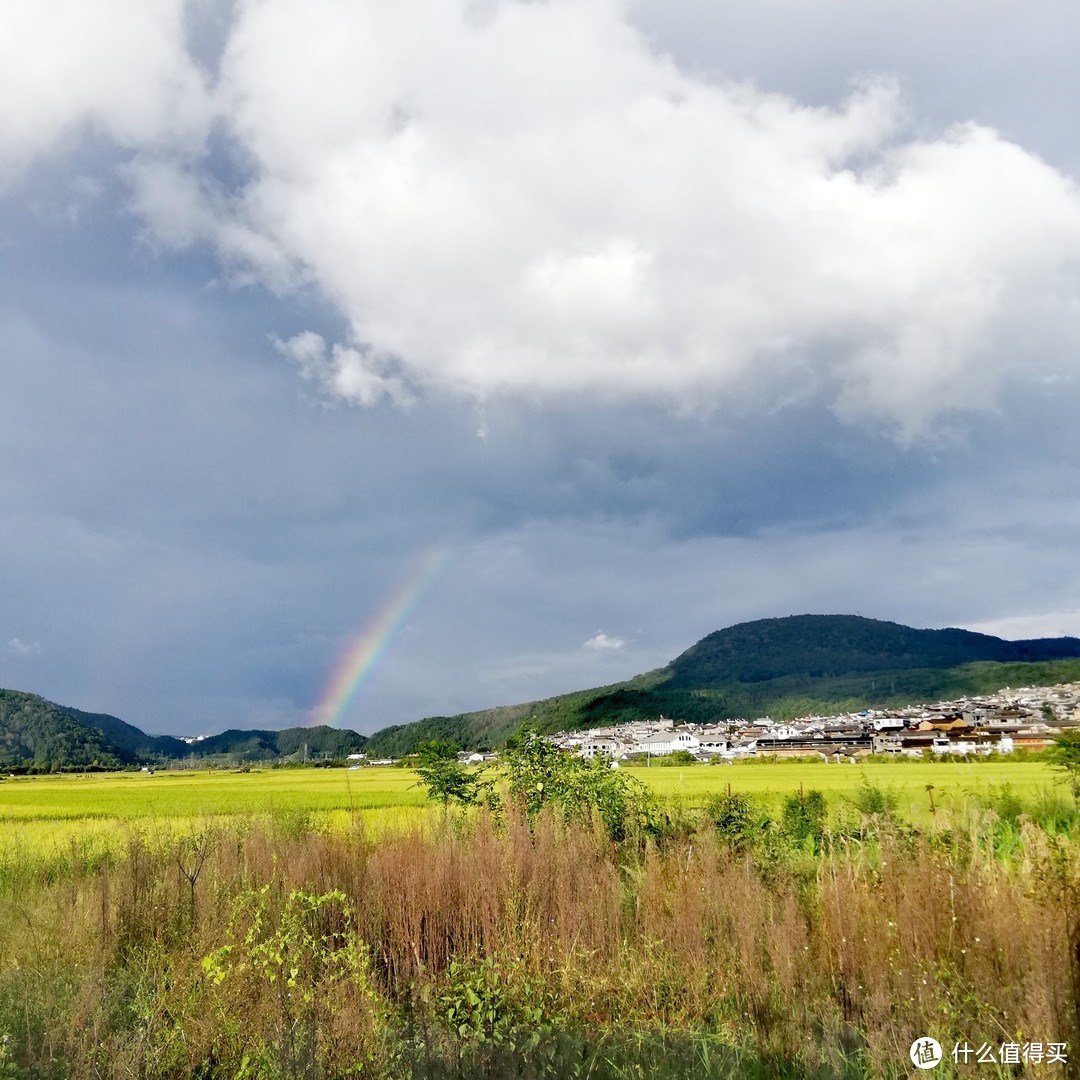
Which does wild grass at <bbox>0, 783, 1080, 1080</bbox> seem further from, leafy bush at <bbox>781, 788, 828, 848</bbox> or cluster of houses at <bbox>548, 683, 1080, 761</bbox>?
cluster of houses at <bbox>548, 683, 1080, 761</bbox>

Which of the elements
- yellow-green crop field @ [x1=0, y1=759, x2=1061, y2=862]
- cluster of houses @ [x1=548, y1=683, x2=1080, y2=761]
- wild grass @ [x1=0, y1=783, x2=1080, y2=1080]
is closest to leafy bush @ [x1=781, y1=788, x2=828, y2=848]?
yellow-green crop field @ [x1=0, y1=759, x2=1061, y2=862]

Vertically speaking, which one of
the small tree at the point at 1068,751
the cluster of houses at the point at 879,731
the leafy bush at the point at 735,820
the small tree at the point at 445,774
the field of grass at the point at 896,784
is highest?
the small tree at the point at 445,774

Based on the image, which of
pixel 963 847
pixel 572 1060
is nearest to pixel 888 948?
pixel 963 847

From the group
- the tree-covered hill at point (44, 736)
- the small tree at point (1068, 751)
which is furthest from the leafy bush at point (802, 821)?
the tree-covered hill at point (44, 736)

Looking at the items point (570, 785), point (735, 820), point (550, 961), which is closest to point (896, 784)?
point (735, 820)

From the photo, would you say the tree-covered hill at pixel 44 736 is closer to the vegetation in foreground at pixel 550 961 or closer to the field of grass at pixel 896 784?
the field of grass at pixel 896 784

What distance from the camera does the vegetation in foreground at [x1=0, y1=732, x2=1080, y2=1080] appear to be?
4602mm

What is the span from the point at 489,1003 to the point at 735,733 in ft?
432

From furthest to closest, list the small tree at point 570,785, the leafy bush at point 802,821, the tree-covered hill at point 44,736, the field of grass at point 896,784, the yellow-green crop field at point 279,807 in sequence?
1. the tree-covered hill at point 44,736
2. the field of grass at point 896,784
3. the yellow-green crop field at point 279,807
4. the leafy bush at point 802,821
5. the small tree at point 570,785

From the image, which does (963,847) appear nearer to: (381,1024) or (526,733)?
(381,1024)

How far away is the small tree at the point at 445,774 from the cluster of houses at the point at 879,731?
75.9 metres

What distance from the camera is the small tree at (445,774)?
12.6 metres

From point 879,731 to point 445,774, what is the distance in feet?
368

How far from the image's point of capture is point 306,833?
9.57 metres
